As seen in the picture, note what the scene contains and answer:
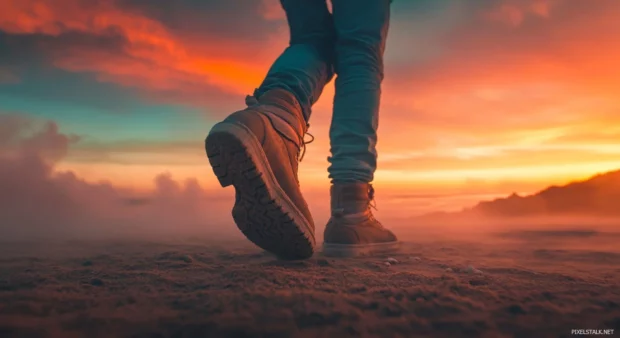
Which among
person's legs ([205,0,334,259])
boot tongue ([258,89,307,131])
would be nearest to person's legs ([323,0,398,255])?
person's legs ([205,0,334,259])

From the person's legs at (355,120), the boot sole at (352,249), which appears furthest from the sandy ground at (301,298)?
the person's legs at (355,120)

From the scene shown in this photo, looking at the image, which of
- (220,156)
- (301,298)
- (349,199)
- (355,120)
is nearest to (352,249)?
(349,199)

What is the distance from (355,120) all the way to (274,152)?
0.71 metres

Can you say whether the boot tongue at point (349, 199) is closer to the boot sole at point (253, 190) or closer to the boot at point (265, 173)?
the boot at point (265, 173)

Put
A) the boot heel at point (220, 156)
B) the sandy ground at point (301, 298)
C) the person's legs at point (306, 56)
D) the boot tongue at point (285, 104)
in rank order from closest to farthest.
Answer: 1. the sandy ground at point (301, 298)
2. the boot heel at point (220, 156)
3. the boot tongue at point (285, 104)
4. the person's legs at point (306, 56)

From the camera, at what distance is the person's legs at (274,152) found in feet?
5.34

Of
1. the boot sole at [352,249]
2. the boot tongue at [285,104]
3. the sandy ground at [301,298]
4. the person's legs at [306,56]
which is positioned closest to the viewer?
the sandy ground at [301,298]

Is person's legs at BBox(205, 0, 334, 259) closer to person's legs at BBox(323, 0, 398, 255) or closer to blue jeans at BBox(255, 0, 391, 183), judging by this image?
blue jeans at BBox(255, 0, 391, 183)

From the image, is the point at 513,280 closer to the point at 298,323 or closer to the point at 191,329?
the point at 298,323

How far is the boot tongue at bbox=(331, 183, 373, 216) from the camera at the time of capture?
2383 mm

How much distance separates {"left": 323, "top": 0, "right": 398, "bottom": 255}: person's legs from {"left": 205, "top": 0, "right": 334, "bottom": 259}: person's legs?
0.16 metres

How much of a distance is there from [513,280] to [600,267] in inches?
31.4

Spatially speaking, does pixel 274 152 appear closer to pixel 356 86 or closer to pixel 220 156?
pixel 220 156

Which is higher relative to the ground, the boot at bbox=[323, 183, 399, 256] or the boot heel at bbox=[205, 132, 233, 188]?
the boot heel at bbox=[205, 132, 233, 188]
